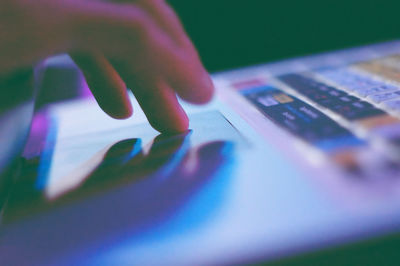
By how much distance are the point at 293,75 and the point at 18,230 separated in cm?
48

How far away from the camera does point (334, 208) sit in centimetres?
23

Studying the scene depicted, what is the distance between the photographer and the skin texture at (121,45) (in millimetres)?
262

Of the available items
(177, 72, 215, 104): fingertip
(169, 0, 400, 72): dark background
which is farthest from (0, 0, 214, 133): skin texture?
(169, 0, 400, 72): dark background

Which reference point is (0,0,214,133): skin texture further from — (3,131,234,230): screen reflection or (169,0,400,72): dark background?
(169,0,400,72): dark background

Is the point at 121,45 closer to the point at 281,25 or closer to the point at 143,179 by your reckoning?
the point at 143,179

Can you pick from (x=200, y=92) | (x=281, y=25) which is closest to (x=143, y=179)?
(x=200, y=92)

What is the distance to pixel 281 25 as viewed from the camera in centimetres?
82

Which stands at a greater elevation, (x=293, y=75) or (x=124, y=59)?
(x=124, y=59)

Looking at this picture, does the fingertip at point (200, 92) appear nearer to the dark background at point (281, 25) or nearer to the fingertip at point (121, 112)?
the fingertip at point (121, 112)

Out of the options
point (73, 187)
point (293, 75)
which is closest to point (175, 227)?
point (73, 187)

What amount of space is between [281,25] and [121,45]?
606 mm

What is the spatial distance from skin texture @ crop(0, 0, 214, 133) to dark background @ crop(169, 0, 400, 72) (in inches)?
18.4

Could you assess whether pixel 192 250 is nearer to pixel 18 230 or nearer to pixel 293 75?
pixel 18 230

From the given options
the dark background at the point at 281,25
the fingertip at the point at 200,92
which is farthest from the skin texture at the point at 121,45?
the dark background at the point at 281,25
